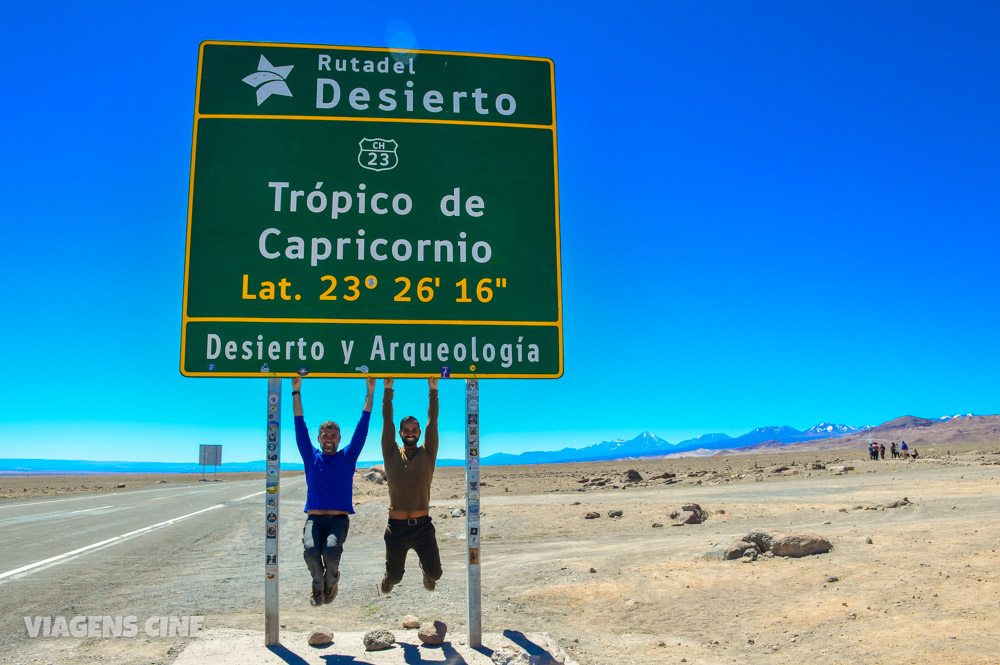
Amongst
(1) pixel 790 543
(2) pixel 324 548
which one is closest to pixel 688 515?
(1) pixel 790 543

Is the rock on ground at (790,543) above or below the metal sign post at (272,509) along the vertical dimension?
below

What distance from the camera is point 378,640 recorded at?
624cm

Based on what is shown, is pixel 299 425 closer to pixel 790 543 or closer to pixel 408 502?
pixel 408 502

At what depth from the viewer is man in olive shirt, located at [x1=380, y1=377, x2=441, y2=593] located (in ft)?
20.7

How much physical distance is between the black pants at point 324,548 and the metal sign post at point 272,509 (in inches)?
17.9

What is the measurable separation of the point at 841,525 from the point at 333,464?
12425 mm

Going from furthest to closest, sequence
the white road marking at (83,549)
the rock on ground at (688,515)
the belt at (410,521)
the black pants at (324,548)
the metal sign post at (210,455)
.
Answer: the metal sign post at (210,455)
the rock on ground at (688,515)
the white road marking at (83,549)
the belt at (410,521)
the black pants at (324,548)

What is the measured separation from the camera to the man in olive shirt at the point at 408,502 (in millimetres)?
6320

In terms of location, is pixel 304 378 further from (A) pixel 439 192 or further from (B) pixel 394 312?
(A) pixel 439 192

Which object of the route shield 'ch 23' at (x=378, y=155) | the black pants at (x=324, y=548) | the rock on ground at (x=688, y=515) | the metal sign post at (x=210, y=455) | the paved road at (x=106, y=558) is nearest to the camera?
the black pants at (x=324, y=548)

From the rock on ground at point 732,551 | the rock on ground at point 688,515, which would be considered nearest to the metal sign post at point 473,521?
the rock on ground at point 732,551

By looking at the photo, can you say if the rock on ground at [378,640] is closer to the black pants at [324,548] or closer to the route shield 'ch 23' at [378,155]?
the black pants at [324,548]

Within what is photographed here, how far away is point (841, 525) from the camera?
14.5 m

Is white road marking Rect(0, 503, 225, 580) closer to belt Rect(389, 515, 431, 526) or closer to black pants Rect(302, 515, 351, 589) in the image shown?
black pants Rect(302, 515, 351, 589)
